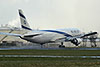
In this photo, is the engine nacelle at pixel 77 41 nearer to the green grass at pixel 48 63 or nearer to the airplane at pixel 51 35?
the airplane at pixel 51 35

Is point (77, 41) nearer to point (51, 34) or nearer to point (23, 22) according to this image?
point (51, 34)

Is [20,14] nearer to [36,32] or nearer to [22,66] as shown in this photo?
[36,32]

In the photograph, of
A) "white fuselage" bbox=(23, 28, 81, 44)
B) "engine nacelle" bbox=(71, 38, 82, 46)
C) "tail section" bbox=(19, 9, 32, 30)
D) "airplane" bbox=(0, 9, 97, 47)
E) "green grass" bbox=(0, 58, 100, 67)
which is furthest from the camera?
"white fuselage" bbox=(23, 28, 81, 44)

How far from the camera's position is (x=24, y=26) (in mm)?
103188

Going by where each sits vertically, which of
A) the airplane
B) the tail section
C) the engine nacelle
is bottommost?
the engine nacelle

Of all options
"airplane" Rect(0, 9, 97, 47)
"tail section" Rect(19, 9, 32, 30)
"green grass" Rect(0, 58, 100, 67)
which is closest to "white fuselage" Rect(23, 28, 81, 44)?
"airplane" Rect(0, 9, 97, 47)

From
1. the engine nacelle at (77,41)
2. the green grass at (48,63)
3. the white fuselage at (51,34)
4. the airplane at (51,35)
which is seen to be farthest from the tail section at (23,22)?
the green grass at (48,63)

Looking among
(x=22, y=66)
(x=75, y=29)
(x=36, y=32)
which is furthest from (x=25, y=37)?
(x=22, y=66)

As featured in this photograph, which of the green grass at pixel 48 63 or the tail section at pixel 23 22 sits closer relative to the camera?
the green grass at pixel 48 63

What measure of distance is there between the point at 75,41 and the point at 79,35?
12703 millimetres

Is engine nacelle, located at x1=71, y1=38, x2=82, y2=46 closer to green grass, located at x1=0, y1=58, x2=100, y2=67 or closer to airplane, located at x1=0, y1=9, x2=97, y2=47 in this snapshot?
airplane, located at x1=0, y1=9, x2=97, y2=47

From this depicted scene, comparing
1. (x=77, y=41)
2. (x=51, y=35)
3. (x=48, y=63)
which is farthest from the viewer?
(x=51, y=35)

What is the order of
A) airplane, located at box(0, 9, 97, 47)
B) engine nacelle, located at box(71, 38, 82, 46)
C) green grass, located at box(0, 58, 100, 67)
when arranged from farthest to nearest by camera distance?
airplane, located at box(0, 9, 97, 47), engine nacelle, located at box(71, 38, 82, 46), green grass, located at box(0, 58, 100, 67)

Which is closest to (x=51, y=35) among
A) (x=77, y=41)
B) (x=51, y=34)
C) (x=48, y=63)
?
(x=51, y=34)
